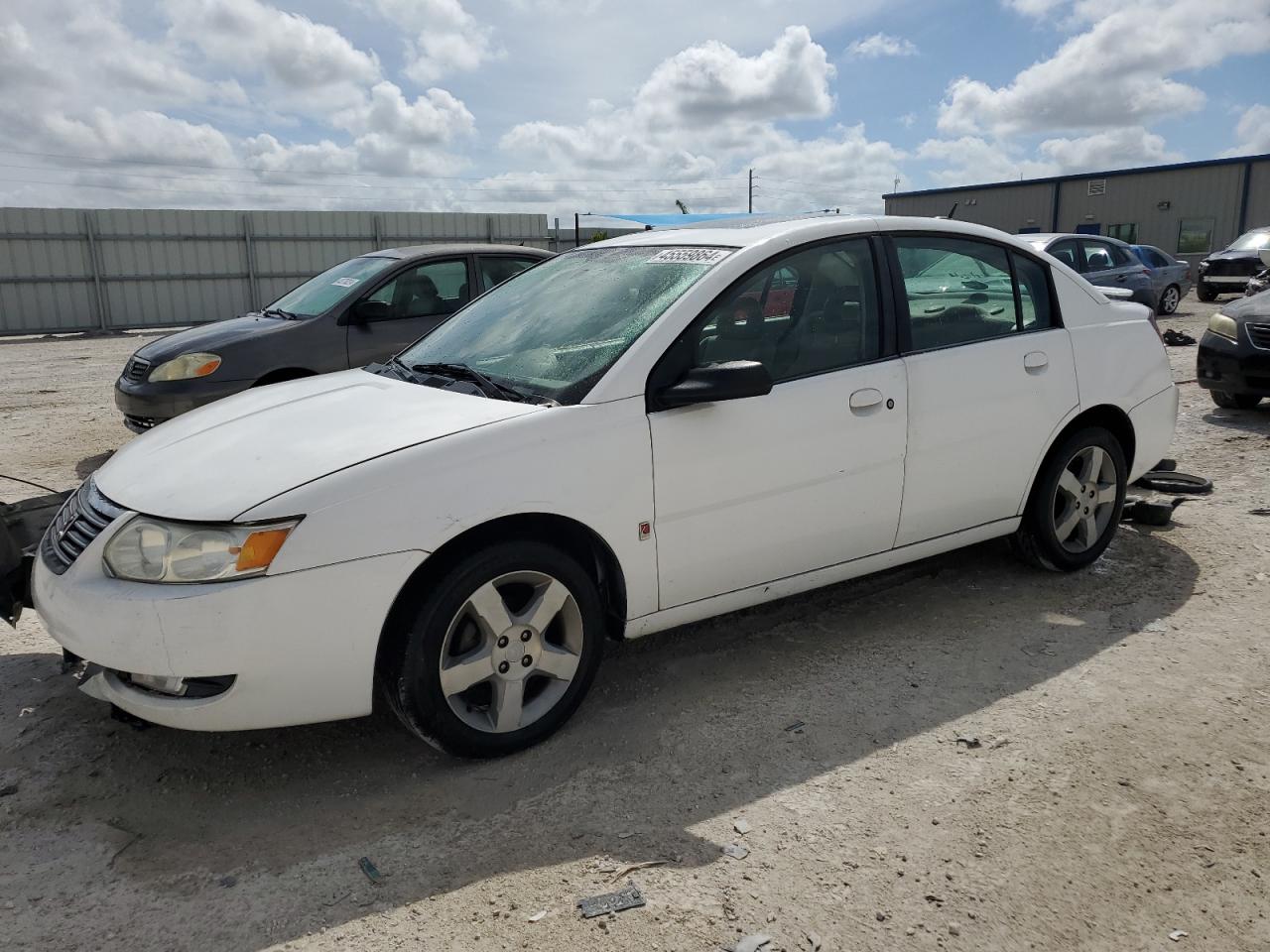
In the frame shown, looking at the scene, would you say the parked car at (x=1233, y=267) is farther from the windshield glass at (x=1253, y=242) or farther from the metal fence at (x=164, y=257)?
the metal fence at (x=164, y=257)

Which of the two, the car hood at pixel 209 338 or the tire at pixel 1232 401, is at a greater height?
the car hood at pixel 209 338

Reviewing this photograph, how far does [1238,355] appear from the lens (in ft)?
27.9

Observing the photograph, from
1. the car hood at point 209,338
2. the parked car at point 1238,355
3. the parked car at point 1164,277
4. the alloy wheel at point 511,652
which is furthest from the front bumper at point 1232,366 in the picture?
the parked car at point 1164,277

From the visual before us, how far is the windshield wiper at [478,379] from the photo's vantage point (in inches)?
131

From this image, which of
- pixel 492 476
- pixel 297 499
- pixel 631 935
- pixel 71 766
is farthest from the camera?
pixel 71 766

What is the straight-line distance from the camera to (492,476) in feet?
9.83

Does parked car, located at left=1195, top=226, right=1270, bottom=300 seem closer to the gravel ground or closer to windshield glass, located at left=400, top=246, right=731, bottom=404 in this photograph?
the gravel ground

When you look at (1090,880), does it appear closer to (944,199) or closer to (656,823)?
(656,823)

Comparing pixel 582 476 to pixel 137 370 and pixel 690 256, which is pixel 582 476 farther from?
pixel 137 370

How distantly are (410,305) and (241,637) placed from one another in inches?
212

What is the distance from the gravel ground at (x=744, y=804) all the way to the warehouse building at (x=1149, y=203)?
1358 inches

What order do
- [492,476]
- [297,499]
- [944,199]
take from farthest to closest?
1. [944,199]
2. [492,476]
3. [297,499]

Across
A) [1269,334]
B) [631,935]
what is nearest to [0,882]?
[631,935]

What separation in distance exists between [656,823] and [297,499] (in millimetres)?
1376
